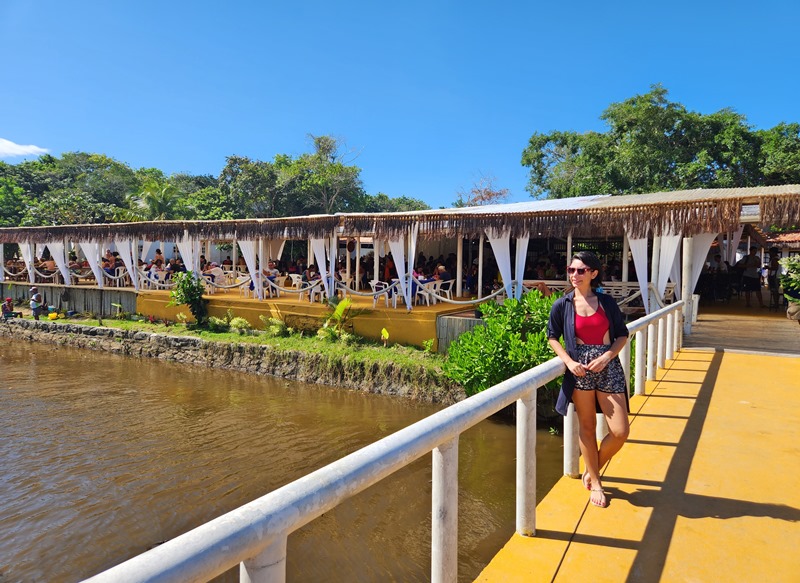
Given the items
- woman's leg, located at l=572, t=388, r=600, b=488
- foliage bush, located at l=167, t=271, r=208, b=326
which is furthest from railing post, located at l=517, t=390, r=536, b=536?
foliage bush, located at l=167, t=271, r=208, b=326

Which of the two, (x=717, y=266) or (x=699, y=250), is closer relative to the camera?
(x=699, y=250)

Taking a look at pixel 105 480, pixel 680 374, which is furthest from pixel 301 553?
pixel 680 374

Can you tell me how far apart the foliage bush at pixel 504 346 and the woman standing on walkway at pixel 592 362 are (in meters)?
4.97

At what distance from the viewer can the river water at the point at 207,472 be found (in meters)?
5.45

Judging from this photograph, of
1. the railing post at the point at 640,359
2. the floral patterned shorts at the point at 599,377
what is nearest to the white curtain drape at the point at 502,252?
the railing post at the point at 640,359

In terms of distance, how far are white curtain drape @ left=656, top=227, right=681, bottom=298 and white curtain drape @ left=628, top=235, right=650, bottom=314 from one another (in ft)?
0.88

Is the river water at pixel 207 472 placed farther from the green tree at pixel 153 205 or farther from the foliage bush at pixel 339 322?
the green tree at pixel 153 205

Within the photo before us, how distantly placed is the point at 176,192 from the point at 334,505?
3546 cm

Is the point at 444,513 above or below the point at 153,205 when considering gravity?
below

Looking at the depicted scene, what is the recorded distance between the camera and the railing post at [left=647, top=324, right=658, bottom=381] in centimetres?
566

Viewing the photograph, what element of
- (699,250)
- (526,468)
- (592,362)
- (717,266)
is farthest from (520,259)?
(526,468)

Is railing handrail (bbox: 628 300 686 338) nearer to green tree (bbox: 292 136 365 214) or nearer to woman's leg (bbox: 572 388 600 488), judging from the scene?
woman's leg (bbox: 572 388 600 488)

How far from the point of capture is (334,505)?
142 cm

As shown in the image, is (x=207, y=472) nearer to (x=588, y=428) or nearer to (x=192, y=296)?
(x=588, y=428)
